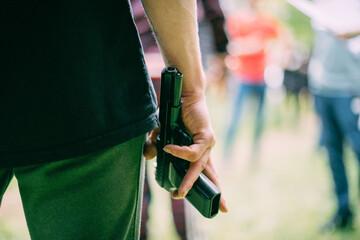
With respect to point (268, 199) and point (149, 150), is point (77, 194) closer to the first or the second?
point (149, 150)

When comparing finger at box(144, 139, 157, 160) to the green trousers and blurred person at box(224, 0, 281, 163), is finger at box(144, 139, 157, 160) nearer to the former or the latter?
the green trousers

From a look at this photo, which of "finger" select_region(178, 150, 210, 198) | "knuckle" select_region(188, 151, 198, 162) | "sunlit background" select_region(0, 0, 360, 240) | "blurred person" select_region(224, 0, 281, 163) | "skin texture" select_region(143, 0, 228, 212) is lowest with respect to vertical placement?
"sunlit background" select_region(0, 0, 360, 240)

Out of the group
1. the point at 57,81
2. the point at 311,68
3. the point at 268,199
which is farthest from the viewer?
the point at 268,199

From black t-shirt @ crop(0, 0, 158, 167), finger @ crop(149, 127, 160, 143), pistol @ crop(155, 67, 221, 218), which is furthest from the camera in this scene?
finger @ crop(149, 127, 160, 143)

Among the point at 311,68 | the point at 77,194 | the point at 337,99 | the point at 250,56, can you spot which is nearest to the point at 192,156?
the point at 77,194

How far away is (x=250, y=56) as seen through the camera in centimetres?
383

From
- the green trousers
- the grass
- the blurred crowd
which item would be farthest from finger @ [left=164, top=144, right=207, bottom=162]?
the grass

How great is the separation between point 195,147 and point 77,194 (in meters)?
0.30

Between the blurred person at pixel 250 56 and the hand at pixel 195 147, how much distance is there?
2.88 meters

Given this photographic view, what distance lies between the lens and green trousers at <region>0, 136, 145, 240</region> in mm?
744

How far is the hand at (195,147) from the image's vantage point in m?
0.84

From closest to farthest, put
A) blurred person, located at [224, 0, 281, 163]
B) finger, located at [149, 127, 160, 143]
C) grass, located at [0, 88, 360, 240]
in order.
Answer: finger, located at [149, 127, 160, 143] < grass, located at [0, 88, 360, 240] < blurred person, located at [224, 0, 281, 163]

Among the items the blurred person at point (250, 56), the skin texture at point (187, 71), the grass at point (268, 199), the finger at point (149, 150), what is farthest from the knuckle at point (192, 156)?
the blurred person at point (250, 56)

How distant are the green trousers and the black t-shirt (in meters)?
0.06
